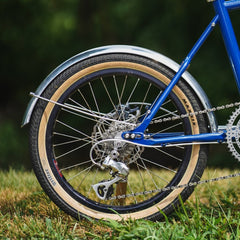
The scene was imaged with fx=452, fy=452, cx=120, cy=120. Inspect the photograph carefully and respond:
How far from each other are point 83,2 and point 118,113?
6.84 m

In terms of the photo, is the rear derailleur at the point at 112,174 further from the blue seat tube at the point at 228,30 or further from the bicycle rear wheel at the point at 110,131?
the blue seat tube at the point at 228,30

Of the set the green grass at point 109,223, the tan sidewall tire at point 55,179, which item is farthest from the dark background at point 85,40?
the tan sidewall tire at point 55,179

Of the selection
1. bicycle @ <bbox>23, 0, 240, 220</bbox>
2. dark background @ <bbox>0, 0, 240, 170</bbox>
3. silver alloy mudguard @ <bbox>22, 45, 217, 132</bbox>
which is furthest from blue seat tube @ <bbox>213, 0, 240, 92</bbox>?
dark background @ <bbox>0, 0, 240, 170</bbox>

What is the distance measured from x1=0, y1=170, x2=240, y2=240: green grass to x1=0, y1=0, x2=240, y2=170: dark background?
328 cm

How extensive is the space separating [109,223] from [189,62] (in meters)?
1.07

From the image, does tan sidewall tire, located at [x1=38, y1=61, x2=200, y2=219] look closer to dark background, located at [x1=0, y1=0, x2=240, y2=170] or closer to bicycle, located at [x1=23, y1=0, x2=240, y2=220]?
bicycle, located at [x1=23, y1=0, x2=240, y2=220]

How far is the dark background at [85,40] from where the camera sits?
292 inches

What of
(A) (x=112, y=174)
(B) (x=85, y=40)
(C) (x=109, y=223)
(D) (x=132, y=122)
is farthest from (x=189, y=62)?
(B) (x=85, y=40)

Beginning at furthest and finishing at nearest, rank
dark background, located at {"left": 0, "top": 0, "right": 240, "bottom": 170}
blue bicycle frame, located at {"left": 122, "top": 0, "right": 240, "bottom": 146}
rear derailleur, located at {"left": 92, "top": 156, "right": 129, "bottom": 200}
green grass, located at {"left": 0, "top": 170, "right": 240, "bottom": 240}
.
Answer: dark background, located at {"left": 0, "top": 0, "right": 240, "bottom": 170}
rear derailleur, located at {"left": 92, "top": 156, "right": 129, "bottom": 200}
blue bicycle frame, located at {"left": 122, "top": 0, "right": 240, "bottom": 146}
green grass, located at {"left": 0, "top": 170, "right": 240, "bottom": 240}

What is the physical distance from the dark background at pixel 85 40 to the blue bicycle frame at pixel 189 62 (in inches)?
152

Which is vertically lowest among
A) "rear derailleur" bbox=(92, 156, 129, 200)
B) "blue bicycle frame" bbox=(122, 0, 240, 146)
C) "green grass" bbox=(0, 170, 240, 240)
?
"green grass" bbox=(0, 170, 240, 240)

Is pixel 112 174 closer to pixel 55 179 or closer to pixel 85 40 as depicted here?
pixel 55 179

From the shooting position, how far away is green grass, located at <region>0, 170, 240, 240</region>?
2.53 m

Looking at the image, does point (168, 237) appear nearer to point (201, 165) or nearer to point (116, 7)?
point (201, 165)
